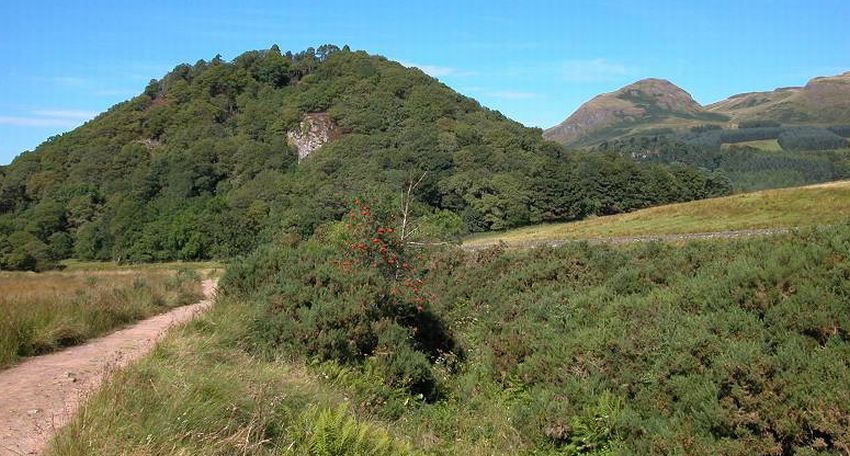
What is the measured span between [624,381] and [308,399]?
385 cm

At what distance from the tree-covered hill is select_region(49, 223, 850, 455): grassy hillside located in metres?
55.2

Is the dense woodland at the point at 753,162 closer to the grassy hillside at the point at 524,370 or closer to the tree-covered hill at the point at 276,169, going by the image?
the tree-covered hill at the point at 276,169

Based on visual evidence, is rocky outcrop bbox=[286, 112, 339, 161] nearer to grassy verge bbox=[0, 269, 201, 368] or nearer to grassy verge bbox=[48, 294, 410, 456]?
grassy verge bbox=[0, 269, 201, 368]

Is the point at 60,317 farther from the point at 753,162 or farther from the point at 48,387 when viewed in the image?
the point at 753,162

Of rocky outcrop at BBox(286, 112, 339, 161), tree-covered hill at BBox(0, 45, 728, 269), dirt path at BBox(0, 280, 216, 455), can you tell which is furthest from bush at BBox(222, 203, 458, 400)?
rocky outcrop at BBox(286, 112, 339, 161)

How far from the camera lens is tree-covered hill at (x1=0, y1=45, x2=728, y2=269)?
8431cm

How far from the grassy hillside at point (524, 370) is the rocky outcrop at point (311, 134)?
101 metres

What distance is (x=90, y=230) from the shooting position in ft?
301

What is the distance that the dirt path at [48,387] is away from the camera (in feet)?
15.5

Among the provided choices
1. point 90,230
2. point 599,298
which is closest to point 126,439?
point 599,298

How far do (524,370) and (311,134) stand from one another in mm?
107458

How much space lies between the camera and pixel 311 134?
113188 mm

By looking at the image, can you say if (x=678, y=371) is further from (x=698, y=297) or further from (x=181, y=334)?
(x=181, y=334)

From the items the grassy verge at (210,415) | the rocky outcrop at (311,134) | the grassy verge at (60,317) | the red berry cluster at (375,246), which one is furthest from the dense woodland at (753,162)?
the grassy verge at (210,415)
